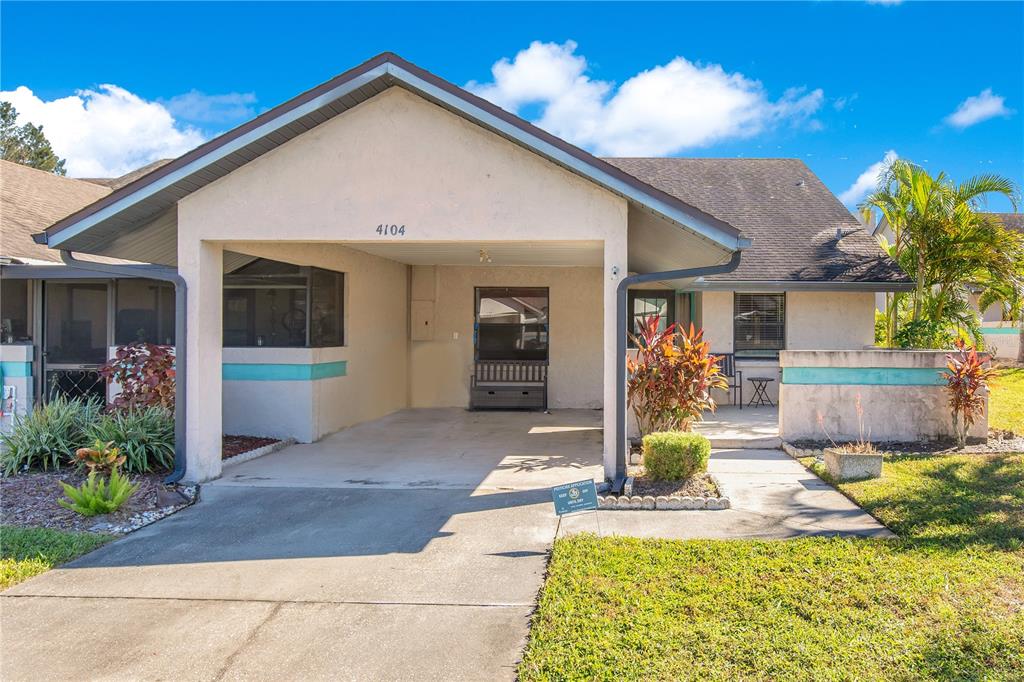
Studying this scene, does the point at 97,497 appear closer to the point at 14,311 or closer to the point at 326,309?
the point at 326,309

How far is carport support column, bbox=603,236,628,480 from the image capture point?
7777 mm

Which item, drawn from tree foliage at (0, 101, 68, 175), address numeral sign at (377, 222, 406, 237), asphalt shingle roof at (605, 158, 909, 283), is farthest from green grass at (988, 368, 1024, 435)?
tree foliage at (0, 101, 68, 175)

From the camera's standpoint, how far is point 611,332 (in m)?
7.84

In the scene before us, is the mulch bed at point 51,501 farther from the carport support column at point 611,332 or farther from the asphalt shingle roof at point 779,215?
the asphalt shingle roof at point 779,215

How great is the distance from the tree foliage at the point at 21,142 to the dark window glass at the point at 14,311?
29933 millimetres

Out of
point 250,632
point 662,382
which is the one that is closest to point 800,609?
point 250,632

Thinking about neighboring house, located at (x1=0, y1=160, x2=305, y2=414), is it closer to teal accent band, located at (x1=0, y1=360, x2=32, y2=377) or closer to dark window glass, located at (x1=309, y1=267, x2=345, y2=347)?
teal accent band, located at (x1=0, y1=360, x2=32, y2=377)

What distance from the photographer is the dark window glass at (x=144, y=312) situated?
483 inches

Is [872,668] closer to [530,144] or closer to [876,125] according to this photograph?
[530,144]

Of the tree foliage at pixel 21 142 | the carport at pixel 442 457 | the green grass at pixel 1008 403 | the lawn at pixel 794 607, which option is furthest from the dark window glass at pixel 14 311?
the tree foliage at pixel 21 142

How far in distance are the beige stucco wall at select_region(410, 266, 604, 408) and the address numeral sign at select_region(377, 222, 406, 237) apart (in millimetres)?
7433

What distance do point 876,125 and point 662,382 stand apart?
1519 cm

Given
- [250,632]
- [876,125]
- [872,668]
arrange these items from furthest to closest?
[876,125] → [250,632] → [872,668]

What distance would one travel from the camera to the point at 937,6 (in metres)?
13.7
